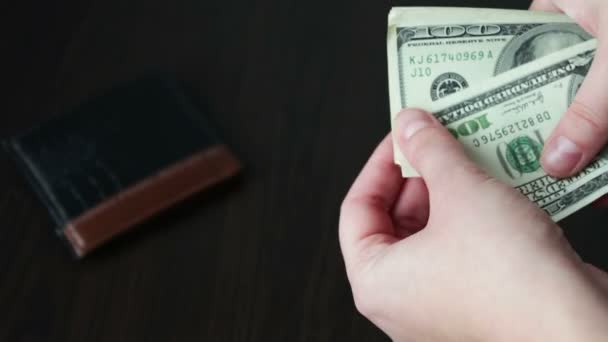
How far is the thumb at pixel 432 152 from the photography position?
49 centimetres

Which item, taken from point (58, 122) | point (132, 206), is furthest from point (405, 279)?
point (58, 122)

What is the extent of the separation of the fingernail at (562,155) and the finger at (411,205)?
144mm

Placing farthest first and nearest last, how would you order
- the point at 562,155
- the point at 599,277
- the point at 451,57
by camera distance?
the point at 451,57 → the point at 562,155 → the point at 599,277

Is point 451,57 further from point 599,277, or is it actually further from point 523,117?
point 599,277

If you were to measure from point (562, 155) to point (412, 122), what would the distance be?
0.44 ft

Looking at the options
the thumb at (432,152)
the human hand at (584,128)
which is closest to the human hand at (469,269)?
the thumb at (432,152)

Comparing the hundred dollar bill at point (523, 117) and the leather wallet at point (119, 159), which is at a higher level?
the leather wallet at point (119, 159)

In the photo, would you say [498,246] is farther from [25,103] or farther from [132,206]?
[25,103]

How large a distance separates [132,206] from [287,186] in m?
0.17

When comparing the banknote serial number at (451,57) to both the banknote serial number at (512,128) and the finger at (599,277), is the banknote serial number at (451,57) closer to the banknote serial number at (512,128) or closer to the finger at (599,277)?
the banknote serial number at (512,128)

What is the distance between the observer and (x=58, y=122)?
30.1 inches

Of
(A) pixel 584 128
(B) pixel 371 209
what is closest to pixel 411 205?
(B) pixel 371 209

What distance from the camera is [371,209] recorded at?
0.62 metres

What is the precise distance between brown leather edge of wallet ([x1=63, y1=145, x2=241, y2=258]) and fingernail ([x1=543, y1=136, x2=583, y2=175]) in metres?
0.34
